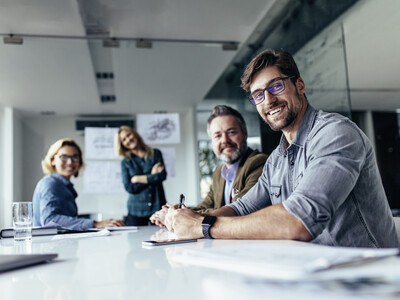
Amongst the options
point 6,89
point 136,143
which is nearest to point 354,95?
point 136,143

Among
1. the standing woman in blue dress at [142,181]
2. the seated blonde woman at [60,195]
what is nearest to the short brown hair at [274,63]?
the seated blonde woman at [60,195]

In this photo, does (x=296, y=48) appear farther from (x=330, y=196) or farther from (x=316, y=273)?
(x=316, y=273)

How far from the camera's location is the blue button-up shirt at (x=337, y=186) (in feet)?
3.46

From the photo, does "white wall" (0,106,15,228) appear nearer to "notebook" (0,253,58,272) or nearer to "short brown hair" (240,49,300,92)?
"short brown hair" (240,49,300,92)

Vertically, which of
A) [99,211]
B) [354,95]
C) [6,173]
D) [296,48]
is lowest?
[99,211]

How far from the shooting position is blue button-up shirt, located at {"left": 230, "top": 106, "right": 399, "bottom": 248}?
105 cm

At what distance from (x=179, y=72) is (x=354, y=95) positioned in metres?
2.08

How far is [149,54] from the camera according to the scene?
4438 millimetres

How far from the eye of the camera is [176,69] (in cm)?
464

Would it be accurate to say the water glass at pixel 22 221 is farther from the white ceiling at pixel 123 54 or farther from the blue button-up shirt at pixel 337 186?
the white ceiling at pixel 123 54

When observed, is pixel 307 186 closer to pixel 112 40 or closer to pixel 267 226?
pixel 267 226

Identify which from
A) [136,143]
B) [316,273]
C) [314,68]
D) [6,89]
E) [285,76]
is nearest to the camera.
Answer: [316,273]

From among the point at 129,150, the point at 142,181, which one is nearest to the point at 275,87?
the point at 142,181

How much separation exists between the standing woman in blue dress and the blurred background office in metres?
0.38
